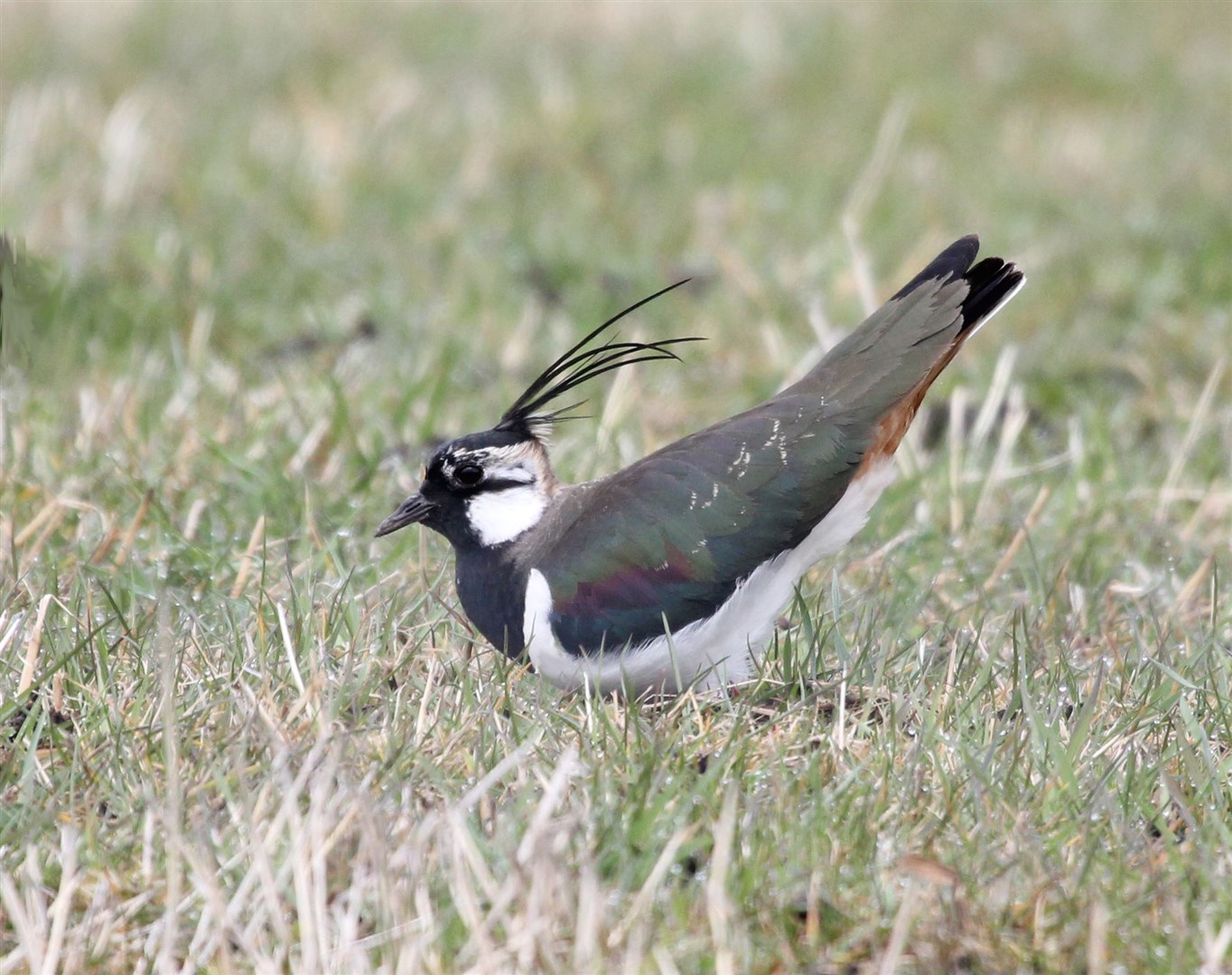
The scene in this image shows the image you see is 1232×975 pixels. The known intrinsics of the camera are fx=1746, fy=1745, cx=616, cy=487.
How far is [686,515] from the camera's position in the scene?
3617 mm

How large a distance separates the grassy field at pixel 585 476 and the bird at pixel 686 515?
0.14m

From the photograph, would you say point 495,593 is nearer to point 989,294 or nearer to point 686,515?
point 686,515

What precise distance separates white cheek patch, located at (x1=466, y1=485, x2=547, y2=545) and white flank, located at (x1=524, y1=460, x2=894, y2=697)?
0.21 meters

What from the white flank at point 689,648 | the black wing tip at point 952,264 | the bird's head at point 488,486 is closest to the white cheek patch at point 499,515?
the bird's head at point 488,486

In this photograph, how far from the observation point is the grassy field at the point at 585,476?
271cm

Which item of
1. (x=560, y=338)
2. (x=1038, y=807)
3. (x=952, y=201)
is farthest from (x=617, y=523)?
(x=952, y=201)

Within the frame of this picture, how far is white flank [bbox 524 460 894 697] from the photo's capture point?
3533mm

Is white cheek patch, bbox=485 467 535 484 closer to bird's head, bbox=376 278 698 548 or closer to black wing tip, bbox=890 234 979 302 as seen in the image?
bird's head, bbox=376 278 698 548

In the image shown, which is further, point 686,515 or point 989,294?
point 989,294

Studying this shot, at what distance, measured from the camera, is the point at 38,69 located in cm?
880

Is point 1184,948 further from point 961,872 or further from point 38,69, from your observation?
point 38,69

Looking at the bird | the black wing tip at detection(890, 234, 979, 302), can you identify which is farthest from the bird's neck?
the black wing tip at detection(890, 234, 979, 302)

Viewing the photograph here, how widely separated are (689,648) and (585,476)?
1.45 m

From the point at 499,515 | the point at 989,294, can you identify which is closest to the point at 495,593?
the point at 499,515
